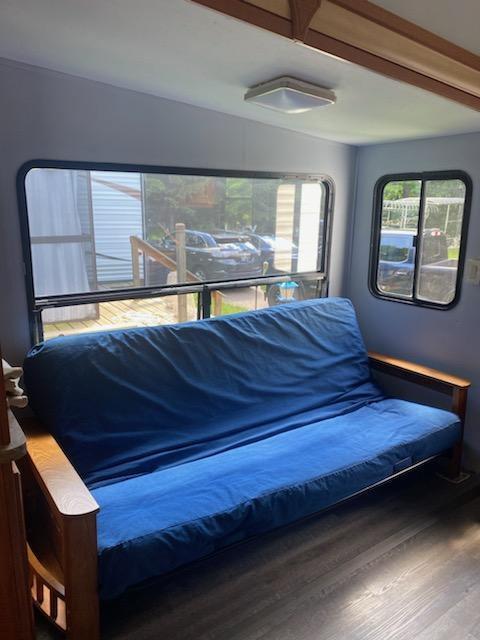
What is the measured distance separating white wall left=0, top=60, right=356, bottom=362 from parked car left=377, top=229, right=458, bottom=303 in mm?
1050

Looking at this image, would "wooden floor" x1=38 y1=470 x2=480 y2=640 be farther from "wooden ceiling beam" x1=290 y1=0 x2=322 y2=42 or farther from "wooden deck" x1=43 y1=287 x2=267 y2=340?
"wooden ceiling beam" x1=290 y1=0 x2=322 y2=42

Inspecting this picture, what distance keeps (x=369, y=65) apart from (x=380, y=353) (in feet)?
7.05

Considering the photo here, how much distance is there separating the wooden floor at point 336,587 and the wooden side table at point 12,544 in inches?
16.3

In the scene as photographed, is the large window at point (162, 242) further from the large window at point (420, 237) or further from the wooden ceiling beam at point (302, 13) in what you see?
the wooden ceiling beam at point (302, 13)

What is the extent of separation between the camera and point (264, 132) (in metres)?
2.81

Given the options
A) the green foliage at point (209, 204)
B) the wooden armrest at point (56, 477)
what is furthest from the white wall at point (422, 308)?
the wooden armrest at point (56, 477)

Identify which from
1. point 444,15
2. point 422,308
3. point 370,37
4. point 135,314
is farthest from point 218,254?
point 444,15

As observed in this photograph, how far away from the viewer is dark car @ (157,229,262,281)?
2691 millimetres

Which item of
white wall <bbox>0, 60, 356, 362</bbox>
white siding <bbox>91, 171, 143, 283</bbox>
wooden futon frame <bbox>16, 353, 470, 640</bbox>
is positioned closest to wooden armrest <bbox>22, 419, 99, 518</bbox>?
wooden futon frame <bbox>16, 353, 470, 640</bbox>

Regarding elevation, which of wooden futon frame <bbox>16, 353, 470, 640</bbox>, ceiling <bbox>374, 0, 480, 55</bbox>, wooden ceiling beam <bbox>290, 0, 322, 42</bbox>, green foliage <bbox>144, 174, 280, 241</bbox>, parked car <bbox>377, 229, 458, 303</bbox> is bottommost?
wooden futon frame <bbox>16, 353, 470, 640</bbox>

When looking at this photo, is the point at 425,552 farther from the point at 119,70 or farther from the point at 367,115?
the point at 119,70

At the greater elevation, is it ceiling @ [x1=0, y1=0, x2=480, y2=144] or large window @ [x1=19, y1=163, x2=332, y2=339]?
ceiling @ [x1=0, y1=0, x2=480, y2=144]

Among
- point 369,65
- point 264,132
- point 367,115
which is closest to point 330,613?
point 369,65

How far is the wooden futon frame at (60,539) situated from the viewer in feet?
4.84
